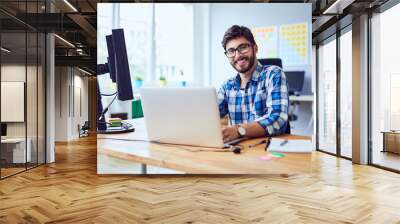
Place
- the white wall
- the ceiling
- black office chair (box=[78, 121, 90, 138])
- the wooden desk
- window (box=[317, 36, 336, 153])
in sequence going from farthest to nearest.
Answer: black office chair (box=[78, 121, 90, 138]), the white wall, window (box=[317, 36, 336, 153]), the ceiling, the wooden desk

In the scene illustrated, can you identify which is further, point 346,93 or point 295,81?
point 346,93

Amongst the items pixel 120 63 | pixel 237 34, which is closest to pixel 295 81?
pixel 237 34

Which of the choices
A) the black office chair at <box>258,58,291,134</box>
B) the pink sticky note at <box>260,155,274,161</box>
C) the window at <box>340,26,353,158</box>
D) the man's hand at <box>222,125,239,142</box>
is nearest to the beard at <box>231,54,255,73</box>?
the black office chair at <box>258,58,291,134</box>

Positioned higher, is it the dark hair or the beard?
the dark hair

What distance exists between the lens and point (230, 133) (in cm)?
471

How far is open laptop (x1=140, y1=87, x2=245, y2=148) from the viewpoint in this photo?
4.55 metres

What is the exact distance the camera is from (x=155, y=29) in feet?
16.4

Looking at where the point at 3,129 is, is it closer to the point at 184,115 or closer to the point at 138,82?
the point at 138,82

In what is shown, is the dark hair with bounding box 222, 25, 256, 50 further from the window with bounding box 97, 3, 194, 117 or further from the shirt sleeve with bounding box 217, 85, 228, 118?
the shirt sleeve with bounding box 217, 85, 228, 118

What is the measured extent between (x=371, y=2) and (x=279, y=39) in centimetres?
223

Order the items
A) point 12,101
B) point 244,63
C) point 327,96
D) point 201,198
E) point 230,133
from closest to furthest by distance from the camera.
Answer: point 201,198 → point 230,133 → point 244,63 → point 12,101 → point 327,96

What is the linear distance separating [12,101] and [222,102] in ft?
10.4

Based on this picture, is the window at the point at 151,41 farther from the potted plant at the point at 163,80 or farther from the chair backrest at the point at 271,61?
the chair backrest at the point at 271,61

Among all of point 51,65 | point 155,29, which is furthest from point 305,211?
point 51,65
